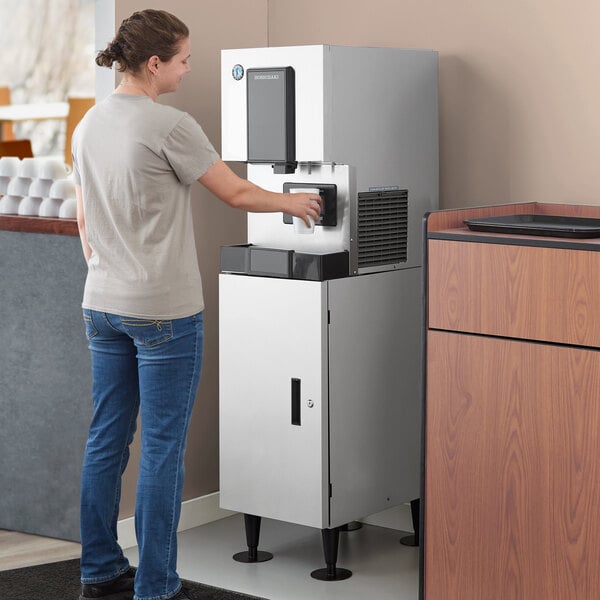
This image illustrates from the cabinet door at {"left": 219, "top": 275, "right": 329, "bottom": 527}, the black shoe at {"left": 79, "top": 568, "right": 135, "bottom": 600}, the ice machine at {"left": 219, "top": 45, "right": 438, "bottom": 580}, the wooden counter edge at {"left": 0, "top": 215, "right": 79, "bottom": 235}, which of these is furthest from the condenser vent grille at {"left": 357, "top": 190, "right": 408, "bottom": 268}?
the black shoe at {"left": 79, "top": 568, "right": 135, "bottom": 600}

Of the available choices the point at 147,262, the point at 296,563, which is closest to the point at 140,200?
the point at 147,262

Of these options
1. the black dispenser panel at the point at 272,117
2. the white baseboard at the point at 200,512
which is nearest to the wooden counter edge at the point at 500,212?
the black dispenser panel at the point at 272,117

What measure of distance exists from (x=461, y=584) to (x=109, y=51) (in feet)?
5.14

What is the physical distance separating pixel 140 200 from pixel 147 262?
0.15m

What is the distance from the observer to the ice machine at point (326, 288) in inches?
125

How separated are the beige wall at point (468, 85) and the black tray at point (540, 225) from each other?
0.22 metres

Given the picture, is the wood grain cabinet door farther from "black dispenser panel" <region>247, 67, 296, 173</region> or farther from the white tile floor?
the white tile floor

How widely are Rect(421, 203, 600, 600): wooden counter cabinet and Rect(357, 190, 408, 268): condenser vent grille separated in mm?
367

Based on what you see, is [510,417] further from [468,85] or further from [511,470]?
[468,85]

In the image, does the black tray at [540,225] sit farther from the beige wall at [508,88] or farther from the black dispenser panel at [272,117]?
the black dispenser panel at [272,117]

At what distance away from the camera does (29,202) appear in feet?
12.0

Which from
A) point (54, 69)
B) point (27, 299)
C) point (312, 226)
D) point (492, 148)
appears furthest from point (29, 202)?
point (492, 148)

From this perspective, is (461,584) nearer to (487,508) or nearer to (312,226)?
(487,508)

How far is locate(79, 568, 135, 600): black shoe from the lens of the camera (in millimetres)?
3033
